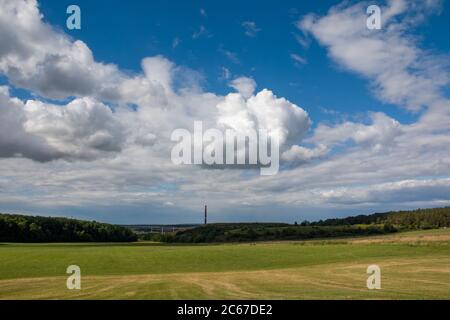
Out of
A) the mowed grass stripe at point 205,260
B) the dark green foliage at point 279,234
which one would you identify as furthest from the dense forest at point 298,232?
the mowed grass stripe at point 205,260

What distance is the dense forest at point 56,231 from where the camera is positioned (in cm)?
16225

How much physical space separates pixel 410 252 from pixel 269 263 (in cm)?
2684

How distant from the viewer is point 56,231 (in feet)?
572

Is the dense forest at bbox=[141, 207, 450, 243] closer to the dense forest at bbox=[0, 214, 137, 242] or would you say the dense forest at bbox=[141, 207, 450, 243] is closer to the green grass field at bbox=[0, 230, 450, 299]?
the dense forest at bbox=[0, 214, 137, 242]

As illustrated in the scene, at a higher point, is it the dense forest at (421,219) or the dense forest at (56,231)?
the dense forest at (421,219)

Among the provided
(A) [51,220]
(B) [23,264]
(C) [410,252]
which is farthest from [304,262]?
(A) [51,220]

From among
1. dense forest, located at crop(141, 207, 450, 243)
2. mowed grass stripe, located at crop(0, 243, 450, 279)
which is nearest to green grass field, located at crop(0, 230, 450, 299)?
mowed grass stripe, located at crop(0, 243, 450, 279)

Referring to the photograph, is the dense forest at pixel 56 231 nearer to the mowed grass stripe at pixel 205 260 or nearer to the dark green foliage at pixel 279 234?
the dark green foliage at pixel 279 234

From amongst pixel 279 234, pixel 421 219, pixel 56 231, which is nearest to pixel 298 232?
pixel 279 234

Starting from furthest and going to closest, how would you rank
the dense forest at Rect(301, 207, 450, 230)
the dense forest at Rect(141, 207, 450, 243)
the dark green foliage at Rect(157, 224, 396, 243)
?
the dense forest at Rect(301, 207, 450, 230) → the dense forest at Rect(141, 207, 450, 243) → the dark green foliage at Rect(157, 224, 396, 243)

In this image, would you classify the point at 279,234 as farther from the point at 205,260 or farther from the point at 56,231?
the point at 56,231

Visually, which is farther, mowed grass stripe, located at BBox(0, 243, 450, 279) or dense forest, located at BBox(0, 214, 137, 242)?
dense forest, located at BBox(0, 214, 137, 242)

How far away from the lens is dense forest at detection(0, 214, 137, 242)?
16225 cm
